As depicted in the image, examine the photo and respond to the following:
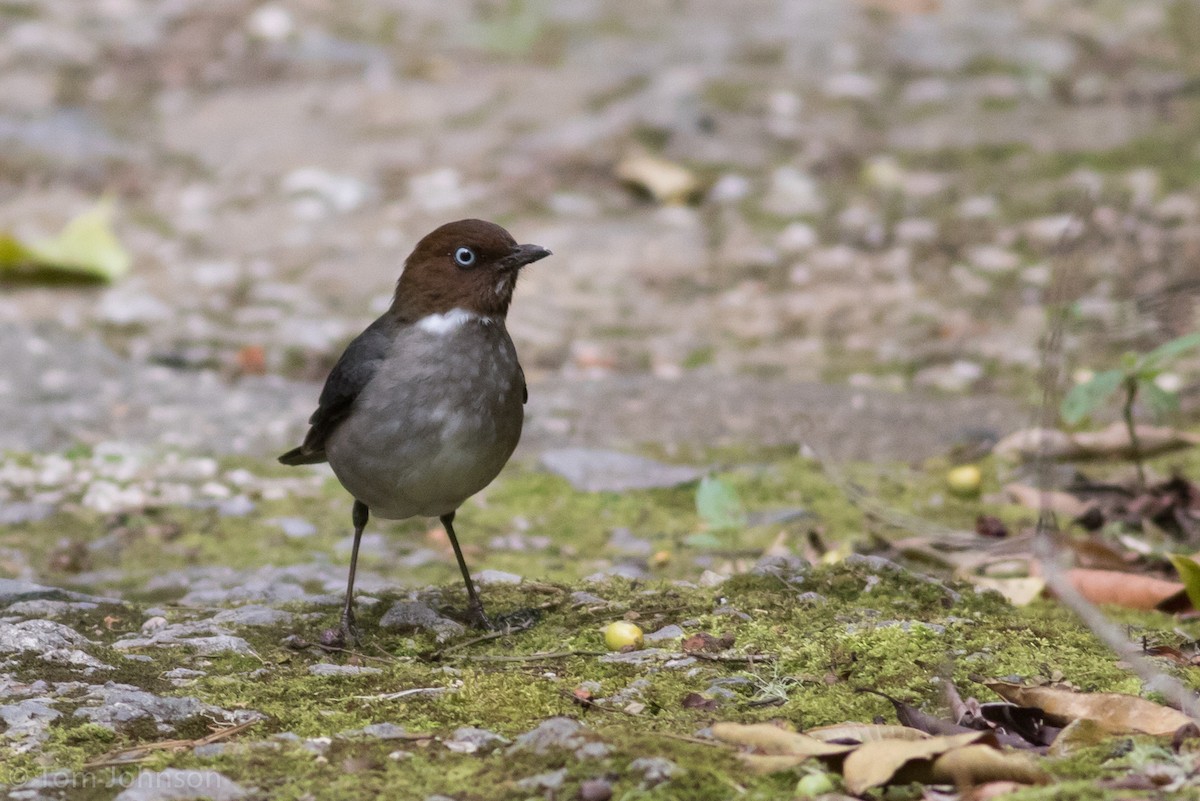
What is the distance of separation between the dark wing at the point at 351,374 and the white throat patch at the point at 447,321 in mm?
119

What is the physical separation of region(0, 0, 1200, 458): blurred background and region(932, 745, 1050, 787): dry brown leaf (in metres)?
2.49

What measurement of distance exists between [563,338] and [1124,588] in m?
3.71

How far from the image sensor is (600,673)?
11.8 ft

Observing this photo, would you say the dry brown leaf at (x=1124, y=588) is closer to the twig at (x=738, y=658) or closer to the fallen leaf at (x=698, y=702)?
the twig at (x=738, y=658)

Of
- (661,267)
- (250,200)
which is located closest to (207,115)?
(250,200)

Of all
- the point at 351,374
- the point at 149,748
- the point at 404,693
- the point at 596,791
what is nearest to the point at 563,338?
the point at 351,374

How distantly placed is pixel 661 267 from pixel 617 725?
5.20 metres

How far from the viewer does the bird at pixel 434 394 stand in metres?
4.28

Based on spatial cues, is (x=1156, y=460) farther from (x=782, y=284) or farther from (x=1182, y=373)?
(x=782, y=284)

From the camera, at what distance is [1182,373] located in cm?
664

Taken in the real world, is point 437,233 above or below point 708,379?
above

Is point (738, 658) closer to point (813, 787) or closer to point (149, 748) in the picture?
point (813, 787)

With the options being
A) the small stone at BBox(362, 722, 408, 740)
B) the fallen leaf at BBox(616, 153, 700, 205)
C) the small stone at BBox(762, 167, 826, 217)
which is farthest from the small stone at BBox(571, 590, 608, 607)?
the fallen leaf at BBox(616, 153, 700, 205)

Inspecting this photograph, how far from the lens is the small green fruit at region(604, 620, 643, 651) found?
12.3ft
